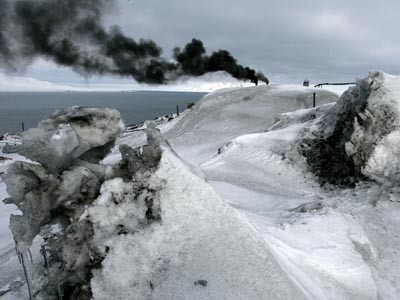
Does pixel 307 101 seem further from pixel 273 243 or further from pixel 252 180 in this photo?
pixel 273 243

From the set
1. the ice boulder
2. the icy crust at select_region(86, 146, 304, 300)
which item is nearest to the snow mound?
the ice boulder

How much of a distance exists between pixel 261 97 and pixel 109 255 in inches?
823

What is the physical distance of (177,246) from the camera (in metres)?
4.34

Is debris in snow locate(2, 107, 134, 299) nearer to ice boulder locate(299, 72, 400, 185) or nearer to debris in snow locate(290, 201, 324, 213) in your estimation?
debris in snow locate(290, 201, 324, 213)

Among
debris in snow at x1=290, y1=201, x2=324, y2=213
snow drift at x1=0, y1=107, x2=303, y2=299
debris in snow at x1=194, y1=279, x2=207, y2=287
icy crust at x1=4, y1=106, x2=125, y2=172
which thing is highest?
icy crust at x1=4, y1=106, x2=125, y2=172

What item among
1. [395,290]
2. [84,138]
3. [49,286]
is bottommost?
[395,290]

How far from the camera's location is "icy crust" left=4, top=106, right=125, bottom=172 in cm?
429

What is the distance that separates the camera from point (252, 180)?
1078cm

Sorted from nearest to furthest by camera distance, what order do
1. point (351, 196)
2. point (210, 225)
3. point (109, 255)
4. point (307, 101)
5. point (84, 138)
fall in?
1. point (109, 255)
2. point (210, 225)
3. point (84, 138)
4. point (351, 196)
5. point (307, 101)

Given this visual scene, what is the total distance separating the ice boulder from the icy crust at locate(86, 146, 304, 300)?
655 cm

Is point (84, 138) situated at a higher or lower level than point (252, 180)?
Result: higher

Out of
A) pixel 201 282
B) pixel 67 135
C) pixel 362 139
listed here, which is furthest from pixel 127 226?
pixel 362 139

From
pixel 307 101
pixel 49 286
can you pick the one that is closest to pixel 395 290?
pixel 49 286

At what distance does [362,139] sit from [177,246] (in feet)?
25.7
